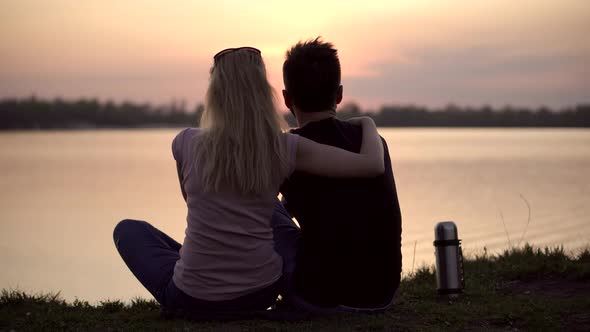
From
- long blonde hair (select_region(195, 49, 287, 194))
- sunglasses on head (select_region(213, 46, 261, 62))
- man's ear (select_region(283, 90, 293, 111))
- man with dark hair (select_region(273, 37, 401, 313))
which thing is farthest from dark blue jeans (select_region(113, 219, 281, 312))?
sunglasses on head (select_region(213, 46, 261, 62))

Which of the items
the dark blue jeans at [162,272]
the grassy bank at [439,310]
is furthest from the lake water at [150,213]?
the dark blue jeans at [162,272]

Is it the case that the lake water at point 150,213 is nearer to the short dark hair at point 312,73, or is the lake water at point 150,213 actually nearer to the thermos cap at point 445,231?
the thermos cap at point 445,231

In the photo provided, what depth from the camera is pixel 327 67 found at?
3.94 meters

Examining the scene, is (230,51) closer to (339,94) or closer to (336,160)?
(339,94)

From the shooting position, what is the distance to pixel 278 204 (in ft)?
13.8

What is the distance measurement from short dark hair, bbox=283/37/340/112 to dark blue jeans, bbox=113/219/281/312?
0.97 meters

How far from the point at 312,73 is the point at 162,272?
1311mm

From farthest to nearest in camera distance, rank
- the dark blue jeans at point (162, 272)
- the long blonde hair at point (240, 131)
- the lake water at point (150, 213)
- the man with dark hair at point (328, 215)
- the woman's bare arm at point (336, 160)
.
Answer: the lake water at point (150, 213), the dark blue jeans at point (162, 272), the man with dark hair at point (328, 215), the woman's bare arm at point (336, 160), the long blonde hair at point (240, 131)

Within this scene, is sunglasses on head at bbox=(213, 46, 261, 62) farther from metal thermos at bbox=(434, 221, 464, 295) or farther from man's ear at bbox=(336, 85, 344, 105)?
metal thermos at bbox=(434, 221, 464, 295)

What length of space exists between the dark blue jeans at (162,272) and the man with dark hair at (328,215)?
0.20 meters

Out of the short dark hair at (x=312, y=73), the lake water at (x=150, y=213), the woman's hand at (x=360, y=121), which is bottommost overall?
the lake water at (x=150, y=213)

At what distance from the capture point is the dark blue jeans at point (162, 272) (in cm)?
410

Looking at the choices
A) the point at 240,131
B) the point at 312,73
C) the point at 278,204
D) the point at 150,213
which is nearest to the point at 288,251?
the point at 278,204

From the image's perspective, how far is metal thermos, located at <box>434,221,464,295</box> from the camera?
508 cm
